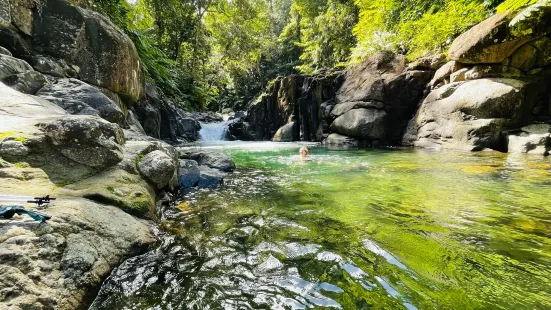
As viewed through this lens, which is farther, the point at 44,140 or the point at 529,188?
the point at 529,188

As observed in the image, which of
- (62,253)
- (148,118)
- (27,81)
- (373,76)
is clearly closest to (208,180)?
(27,81)

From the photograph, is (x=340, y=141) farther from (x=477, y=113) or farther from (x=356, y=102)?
(x=477, y=113)

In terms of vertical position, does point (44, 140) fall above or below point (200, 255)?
above

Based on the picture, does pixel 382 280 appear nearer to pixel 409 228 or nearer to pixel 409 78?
pixel 409 228

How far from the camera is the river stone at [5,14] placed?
5574mm

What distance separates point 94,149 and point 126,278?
6.77 feet

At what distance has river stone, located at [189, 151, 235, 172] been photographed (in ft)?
25.8

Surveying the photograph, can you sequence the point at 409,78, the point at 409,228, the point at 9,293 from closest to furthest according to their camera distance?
1. the point at 9,293
2. the point at 409,228
3. the point at 409,78

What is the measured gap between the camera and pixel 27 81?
531 centimetres

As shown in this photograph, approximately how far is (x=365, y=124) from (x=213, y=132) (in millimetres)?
13525

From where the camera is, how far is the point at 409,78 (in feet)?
46.9

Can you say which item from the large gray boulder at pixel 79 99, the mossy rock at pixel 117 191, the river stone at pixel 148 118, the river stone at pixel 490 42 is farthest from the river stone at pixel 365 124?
the mossy rock at pixel 117 191

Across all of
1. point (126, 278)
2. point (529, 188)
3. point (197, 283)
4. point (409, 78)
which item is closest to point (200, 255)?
point (197, 283)

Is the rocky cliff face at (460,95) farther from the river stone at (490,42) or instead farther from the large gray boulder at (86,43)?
the large gray boulder at (86,43)
